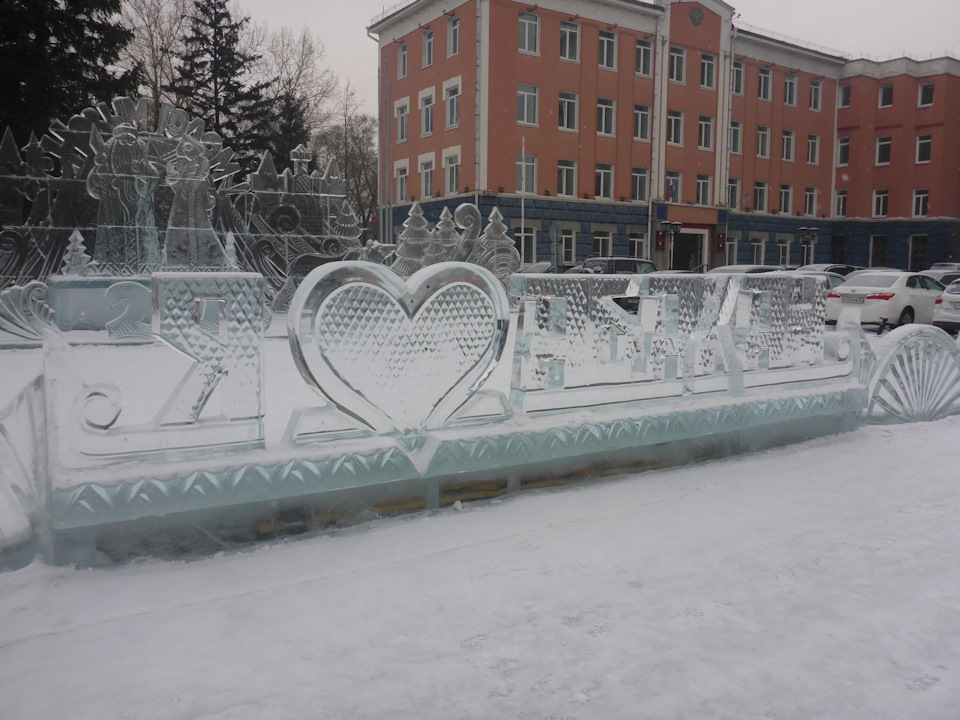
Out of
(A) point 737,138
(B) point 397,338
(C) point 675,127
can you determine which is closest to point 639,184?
(C) point 675,127

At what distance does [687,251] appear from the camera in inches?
1220

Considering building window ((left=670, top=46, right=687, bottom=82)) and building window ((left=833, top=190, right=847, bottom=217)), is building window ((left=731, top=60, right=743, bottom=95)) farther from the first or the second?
building window ((left=833, top=190, right=847, bottom=217))

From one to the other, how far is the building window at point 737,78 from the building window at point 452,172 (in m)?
13.4

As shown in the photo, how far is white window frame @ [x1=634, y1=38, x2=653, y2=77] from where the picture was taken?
94.1ft

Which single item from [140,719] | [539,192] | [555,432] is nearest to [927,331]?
[555,432]

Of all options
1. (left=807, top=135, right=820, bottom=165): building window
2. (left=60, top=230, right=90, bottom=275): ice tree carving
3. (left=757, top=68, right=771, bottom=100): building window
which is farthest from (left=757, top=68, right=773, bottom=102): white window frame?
(left=60, top=230, right=90, bottom=275): ice tree carving

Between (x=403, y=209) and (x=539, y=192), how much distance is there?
6.17m

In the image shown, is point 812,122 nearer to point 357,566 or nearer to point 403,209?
point 403,209

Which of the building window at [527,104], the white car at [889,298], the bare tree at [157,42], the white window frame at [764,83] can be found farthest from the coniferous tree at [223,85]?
the white car at [889,298]

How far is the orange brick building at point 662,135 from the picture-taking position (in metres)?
26.1

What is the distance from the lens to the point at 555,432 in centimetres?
398

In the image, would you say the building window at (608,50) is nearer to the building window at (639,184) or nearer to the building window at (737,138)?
the building window at (639,184)

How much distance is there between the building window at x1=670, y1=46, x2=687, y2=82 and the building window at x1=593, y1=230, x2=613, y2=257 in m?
6.97

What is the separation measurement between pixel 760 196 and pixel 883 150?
27.6 feet
